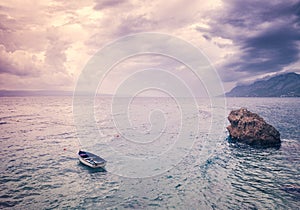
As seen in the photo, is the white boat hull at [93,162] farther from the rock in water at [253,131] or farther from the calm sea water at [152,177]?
the rock in water at [253,131]

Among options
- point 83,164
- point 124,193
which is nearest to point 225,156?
point 124,193

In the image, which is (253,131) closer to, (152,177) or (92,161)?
(152,177)

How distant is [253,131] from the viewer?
44.4 meters

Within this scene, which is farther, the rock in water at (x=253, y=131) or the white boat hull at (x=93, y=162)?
the rock in water at (x=253, y=131)

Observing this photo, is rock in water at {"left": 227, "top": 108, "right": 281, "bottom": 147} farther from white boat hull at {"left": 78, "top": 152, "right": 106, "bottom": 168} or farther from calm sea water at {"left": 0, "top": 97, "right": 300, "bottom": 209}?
white boat hull at {"left": 78, "top": 152, "right": 106, "bottom": 168}

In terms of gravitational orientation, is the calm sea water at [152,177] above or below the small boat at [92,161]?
below

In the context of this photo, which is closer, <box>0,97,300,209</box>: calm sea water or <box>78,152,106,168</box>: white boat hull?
<box>0,97,300,209</box>: calm sea water

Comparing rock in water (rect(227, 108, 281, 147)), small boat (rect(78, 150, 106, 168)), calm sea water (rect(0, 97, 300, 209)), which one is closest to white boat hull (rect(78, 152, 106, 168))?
small boat (rect(78, 150, 106, 168))

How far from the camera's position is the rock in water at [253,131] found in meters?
43.1

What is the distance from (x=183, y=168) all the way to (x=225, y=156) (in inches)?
432

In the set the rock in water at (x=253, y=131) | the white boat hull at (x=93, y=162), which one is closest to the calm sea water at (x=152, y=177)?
the white boat hull at (x=93, y=162)

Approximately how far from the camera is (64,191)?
2412 centimetres

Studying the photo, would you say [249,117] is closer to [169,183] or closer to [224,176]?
[224,176]

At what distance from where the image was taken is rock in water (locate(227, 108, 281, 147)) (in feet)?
141
